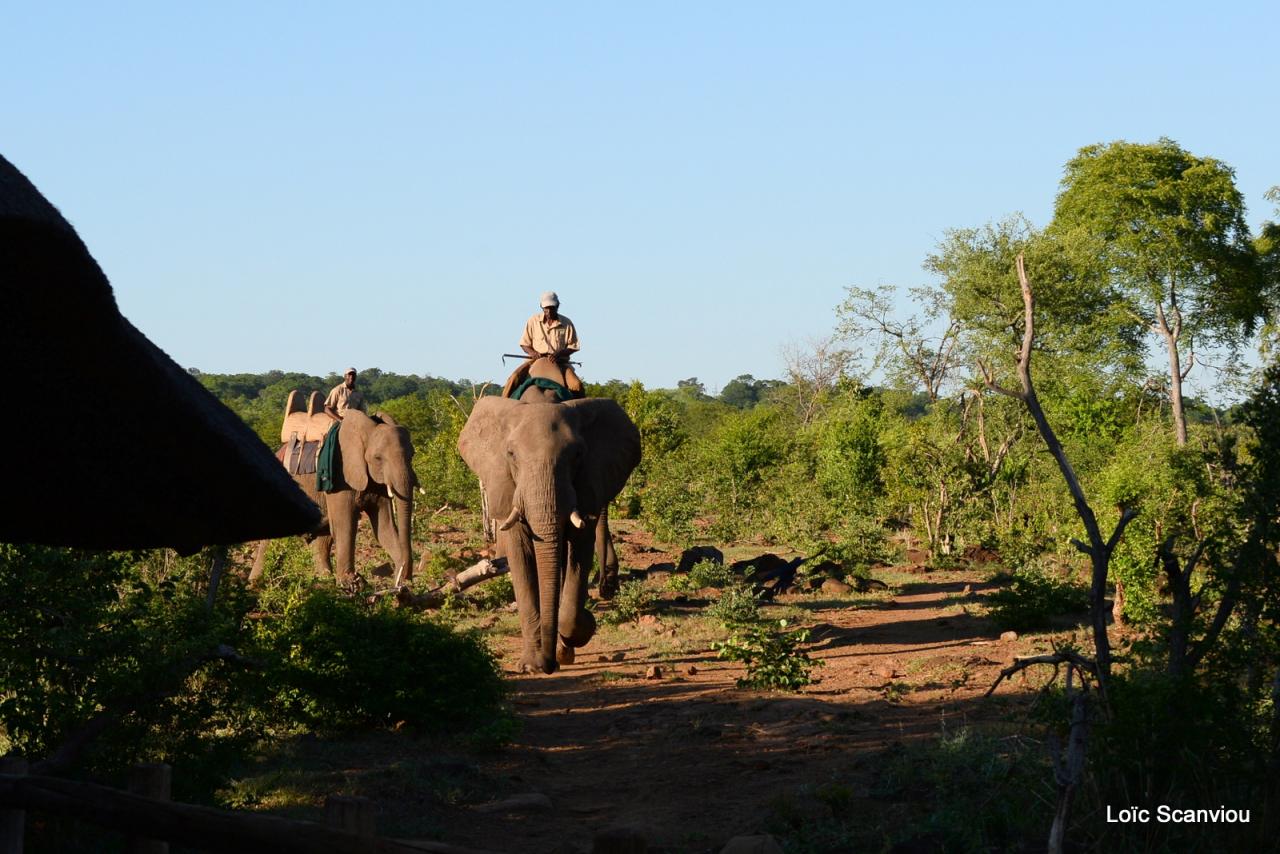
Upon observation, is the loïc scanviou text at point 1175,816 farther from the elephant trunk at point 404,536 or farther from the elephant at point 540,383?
the elephant trunk at point 404,536

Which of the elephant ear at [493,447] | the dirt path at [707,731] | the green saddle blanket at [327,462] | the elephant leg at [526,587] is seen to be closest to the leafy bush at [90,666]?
the dirt path at [707,731]

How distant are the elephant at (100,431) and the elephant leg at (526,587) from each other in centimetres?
675

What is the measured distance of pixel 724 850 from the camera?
21.4ft

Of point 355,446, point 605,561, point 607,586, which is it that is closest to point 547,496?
point 605,561

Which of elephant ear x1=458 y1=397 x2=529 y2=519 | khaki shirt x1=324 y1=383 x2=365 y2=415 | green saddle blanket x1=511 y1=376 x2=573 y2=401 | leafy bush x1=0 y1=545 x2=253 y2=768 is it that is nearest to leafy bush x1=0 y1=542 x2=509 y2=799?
leafy bush x1=0 y1=545 x2=253 y2=768

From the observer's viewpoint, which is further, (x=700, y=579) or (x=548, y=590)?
(x=700, y=579)

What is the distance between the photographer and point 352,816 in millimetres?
3400

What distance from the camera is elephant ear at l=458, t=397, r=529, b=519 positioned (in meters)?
12.0

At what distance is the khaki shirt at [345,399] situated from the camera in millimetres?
18359

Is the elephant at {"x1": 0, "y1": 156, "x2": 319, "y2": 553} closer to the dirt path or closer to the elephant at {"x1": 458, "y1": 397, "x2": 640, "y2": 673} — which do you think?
the dirt path

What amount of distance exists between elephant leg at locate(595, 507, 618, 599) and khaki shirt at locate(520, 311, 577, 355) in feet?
10.2

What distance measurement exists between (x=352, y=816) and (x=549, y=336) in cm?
1000

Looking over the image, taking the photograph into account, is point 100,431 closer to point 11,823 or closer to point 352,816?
point 11,823

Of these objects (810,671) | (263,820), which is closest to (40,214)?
(263,820)
